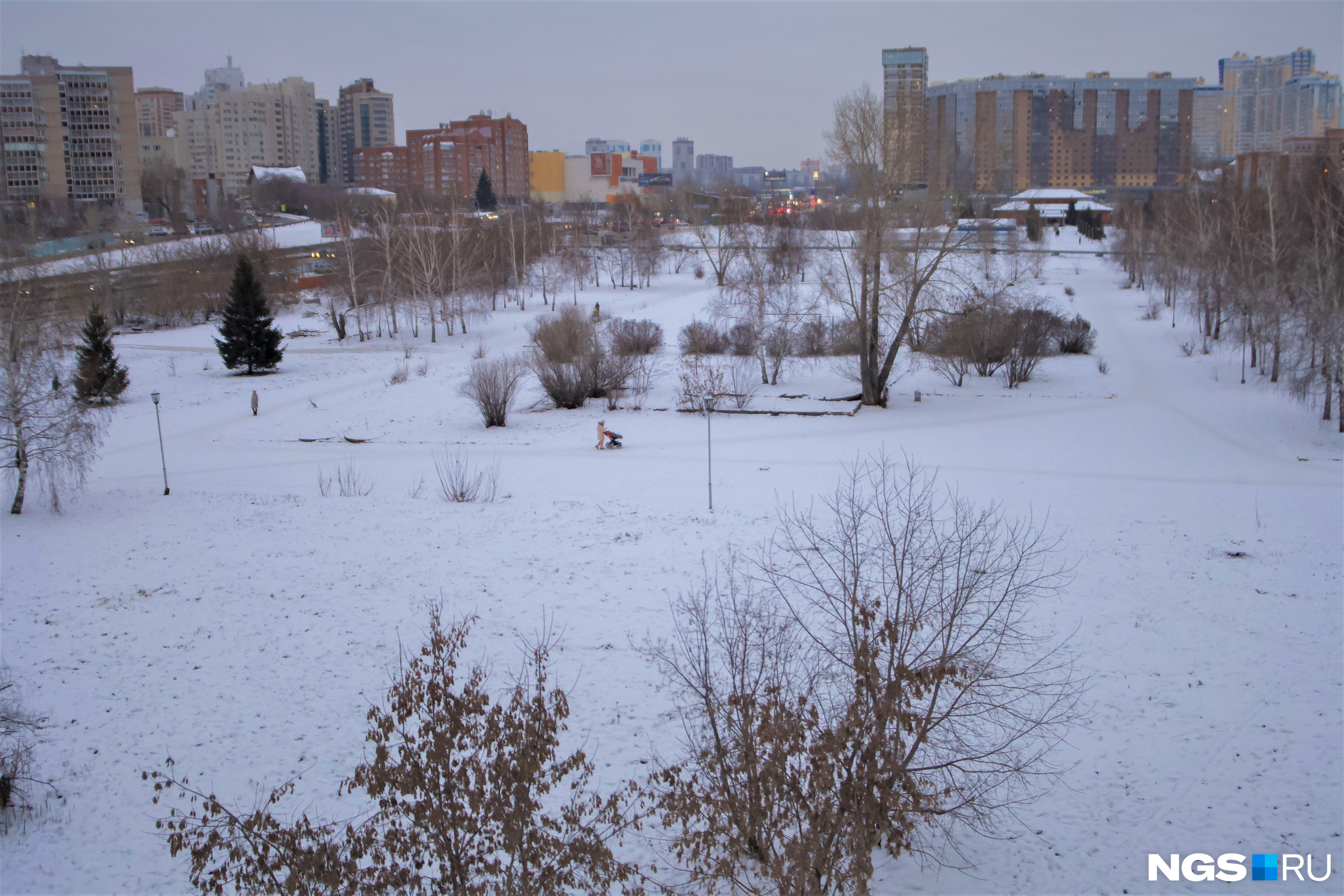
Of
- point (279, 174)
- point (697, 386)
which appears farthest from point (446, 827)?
point (279, 174)

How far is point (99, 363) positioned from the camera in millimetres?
26578

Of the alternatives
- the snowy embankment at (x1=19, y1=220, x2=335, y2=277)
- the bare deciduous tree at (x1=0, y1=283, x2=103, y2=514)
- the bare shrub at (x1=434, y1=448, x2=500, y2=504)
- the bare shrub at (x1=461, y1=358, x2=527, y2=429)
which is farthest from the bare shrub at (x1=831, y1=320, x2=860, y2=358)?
the snowy embankment at (x1=19, y1=220, x2=335, y2=277)

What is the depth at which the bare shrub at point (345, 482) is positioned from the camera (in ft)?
55.3

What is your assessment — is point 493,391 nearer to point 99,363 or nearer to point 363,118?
point 99,363

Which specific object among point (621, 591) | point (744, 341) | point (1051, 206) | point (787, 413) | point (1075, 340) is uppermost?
point (1051, 206)

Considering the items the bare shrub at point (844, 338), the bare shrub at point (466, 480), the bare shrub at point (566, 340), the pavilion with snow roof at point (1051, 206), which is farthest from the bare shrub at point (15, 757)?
the pavilion with snow roof at point (1051, 206)

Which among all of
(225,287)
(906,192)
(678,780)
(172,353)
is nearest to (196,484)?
(678,780)

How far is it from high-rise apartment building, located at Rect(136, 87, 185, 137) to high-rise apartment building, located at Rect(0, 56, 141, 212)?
9477 cm

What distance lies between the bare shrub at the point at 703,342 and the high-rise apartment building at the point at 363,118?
152569 millimetres

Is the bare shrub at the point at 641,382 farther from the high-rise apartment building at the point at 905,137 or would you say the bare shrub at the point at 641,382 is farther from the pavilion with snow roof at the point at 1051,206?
the pavilion with snow roof at the point at 1051,206

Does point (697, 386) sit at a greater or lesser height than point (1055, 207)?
lesser

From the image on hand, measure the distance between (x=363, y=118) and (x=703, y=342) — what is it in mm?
159338

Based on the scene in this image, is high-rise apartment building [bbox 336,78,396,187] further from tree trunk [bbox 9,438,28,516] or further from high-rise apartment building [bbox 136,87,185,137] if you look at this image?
tree trunk [bbox 9,438,28,516]

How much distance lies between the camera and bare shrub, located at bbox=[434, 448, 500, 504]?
53.4ft
